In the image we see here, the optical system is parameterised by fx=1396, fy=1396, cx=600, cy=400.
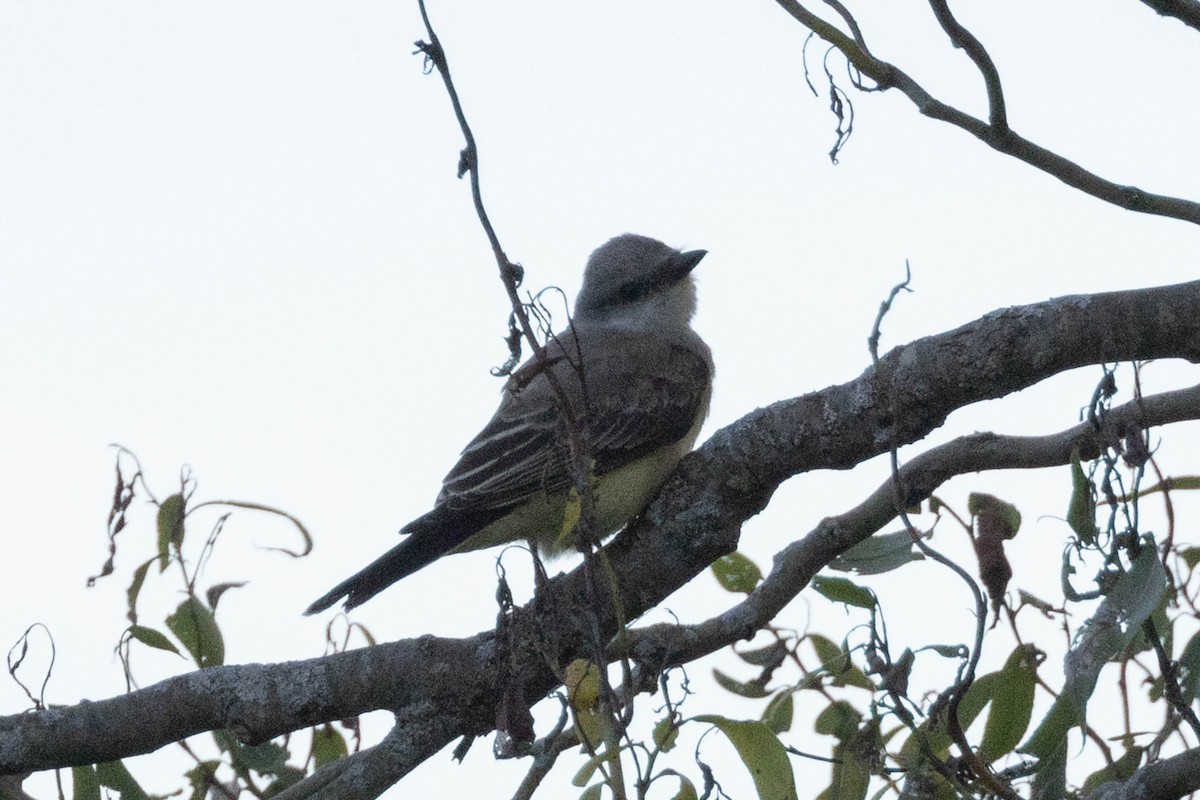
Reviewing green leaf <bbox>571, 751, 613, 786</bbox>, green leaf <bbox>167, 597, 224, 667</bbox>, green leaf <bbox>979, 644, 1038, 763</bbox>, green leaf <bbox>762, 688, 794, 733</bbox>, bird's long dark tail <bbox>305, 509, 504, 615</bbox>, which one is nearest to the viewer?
green leaf <bbox>571, 751, 613, 786</bbox>

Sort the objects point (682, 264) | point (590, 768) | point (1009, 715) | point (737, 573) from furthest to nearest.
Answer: point (682, 264), point (737, 573), point (1009, 715), point (590, 768)

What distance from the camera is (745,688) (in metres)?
2.89

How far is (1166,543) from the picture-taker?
7.97 ft

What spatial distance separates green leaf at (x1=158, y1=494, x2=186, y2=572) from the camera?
2.79 metres

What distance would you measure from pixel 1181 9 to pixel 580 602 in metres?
1.55

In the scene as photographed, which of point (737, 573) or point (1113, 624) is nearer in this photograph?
point (1113, 624)

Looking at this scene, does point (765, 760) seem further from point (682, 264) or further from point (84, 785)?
point (682, 264)

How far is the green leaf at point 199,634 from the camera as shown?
2.88 meters

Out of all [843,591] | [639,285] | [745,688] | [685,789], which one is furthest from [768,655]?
[639,285]

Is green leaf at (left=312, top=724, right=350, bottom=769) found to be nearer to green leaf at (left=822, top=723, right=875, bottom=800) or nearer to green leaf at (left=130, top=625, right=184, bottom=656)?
green leaf at (left=130, top=625, right=184, bottom=656)

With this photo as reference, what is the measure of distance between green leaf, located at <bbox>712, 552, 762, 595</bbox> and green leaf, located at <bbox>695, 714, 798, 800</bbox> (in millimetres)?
843

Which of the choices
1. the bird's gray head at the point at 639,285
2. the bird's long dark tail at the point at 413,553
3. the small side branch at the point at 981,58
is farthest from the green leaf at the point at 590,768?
the bird's gray head at the point at 639,285

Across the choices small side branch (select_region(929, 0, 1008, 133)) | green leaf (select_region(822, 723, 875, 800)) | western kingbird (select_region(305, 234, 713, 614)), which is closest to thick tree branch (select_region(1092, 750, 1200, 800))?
green leaf (select_region(822, 723, 875, 800))

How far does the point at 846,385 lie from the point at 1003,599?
0.61 meters
